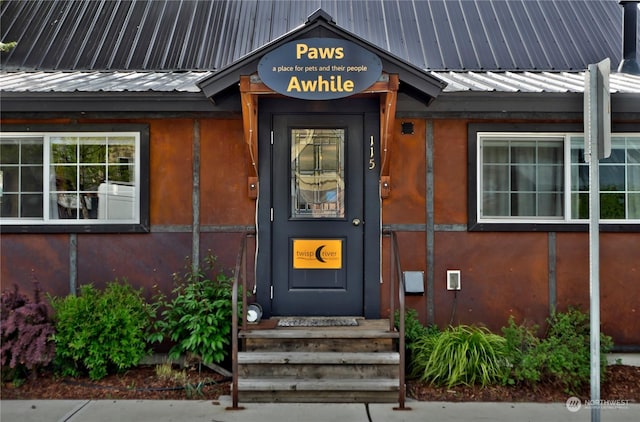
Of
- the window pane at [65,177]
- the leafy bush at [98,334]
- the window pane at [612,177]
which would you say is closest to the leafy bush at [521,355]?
the window pane at [612,177]

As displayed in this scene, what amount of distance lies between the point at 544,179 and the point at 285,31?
416 cm

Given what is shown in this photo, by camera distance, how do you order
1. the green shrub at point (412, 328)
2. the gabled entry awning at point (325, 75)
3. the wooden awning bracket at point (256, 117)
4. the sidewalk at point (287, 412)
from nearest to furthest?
the sidewalk at point (287, 412) < the gabled entry awning at point (325, 75) < the wooden awning bracket at point (256, 117) < the green shrub at point (412, 328)

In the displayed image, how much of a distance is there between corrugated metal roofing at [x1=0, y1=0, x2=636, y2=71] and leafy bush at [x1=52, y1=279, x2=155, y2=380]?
325cm

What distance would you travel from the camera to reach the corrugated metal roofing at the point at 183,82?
5.66 metres

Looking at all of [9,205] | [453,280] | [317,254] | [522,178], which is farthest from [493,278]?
[9,205]

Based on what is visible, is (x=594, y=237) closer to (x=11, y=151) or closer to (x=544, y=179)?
(x=544, y=179)

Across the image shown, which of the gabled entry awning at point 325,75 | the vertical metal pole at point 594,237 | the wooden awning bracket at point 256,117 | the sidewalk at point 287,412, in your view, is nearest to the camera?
the vertical metal pole at point 594,237

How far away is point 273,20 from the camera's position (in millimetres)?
7969

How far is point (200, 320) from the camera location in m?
5.31

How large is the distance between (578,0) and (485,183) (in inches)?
173

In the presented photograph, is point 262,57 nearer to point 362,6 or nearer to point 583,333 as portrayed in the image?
point 362,6

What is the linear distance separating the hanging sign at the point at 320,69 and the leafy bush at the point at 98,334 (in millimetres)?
2747

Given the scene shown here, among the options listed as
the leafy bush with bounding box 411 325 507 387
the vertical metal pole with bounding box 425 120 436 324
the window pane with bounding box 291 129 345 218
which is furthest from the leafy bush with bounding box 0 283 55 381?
the vertical metal pole with bounding box 425 120 436 324

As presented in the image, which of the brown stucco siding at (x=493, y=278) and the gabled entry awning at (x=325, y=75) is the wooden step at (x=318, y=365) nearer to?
the brown stucco siding at (x=493, y=278)
